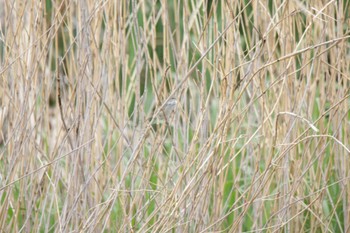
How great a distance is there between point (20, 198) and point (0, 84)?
289 mm

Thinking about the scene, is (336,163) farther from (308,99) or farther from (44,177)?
(44,177)

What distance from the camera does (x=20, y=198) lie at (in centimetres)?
197

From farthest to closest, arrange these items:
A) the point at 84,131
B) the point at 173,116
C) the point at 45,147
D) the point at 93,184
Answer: the point at 45,147 < the point at 93,184 < the point at 173,116 < the point at 84,131

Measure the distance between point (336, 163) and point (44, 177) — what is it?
756 millimetres

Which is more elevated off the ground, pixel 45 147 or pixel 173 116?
pixel 173 116

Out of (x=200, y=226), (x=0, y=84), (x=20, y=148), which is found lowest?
(x=200, y=226)

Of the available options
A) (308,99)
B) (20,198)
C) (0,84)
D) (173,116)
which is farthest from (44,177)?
(308,99)

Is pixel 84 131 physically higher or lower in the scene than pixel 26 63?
lower

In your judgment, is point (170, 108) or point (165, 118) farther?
point (170, 108)

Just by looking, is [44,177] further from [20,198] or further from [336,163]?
[336,163]

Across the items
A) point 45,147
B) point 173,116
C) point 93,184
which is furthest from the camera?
point 45,147

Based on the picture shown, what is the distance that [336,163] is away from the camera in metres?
2.05

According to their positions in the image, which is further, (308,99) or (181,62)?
(308,99)

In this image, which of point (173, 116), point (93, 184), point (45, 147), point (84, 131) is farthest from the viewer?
point (45, 147)
